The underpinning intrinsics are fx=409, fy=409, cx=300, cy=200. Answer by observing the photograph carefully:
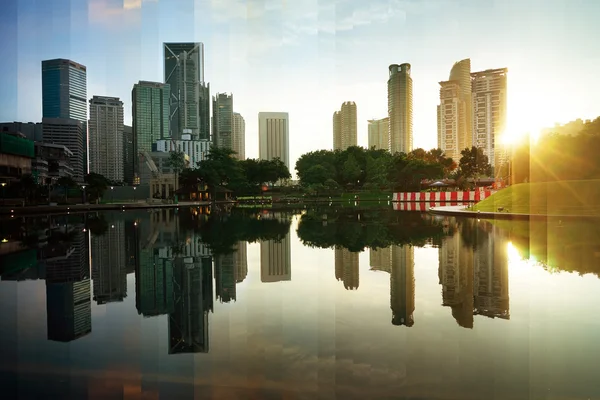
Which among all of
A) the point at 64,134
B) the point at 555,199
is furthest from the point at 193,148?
the point at 555,199

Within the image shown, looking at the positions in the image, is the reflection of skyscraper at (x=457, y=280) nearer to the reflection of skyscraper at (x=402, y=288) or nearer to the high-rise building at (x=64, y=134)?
the reflection of skyscraper at (x=402, y=288)

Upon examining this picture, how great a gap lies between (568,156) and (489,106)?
343 ft

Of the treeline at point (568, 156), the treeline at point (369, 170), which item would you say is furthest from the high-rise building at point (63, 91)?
the treeline at point (568, 156)

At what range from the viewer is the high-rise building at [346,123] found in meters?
192

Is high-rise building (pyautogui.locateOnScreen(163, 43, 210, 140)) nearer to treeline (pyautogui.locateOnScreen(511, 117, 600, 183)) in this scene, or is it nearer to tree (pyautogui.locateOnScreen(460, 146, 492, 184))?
tree (pyautogui.locateOnScreen(460, 146, 492, 184))

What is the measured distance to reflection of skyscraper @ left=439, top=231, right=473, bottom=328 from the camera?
6047 millimetres

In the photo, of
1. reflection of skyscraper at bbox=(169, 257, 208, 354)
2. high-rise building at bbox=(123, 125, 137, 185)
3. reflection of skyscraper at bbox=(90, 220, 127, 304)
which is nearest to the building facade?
high-rise building at bbox=(123, 125, 137, 185)

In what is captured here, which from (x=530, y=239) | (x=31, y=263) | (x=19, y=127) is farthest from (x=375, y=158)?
(x=19, y=127)

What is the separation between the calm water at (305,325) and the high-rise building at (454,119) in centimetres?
13690

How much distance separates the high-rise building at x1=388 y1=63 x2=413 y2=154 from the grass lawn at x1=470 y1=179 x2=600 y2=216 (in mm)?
141461

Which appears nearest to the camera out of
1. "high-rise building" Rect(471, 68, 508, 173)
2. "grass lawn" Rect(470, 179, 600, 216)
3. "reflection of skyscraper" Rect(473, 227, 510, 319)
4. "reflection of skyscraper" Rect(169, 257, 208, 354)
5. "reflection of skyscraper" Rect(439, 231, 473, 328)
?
"reflection of skyscraper" Rect(169, 257, 208, 354)

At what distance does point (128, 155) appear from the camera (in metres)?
188

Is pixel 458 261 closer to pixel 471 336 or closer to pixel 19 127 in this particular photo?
pixel 471 336

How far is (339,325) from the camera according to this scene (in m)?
5.41
